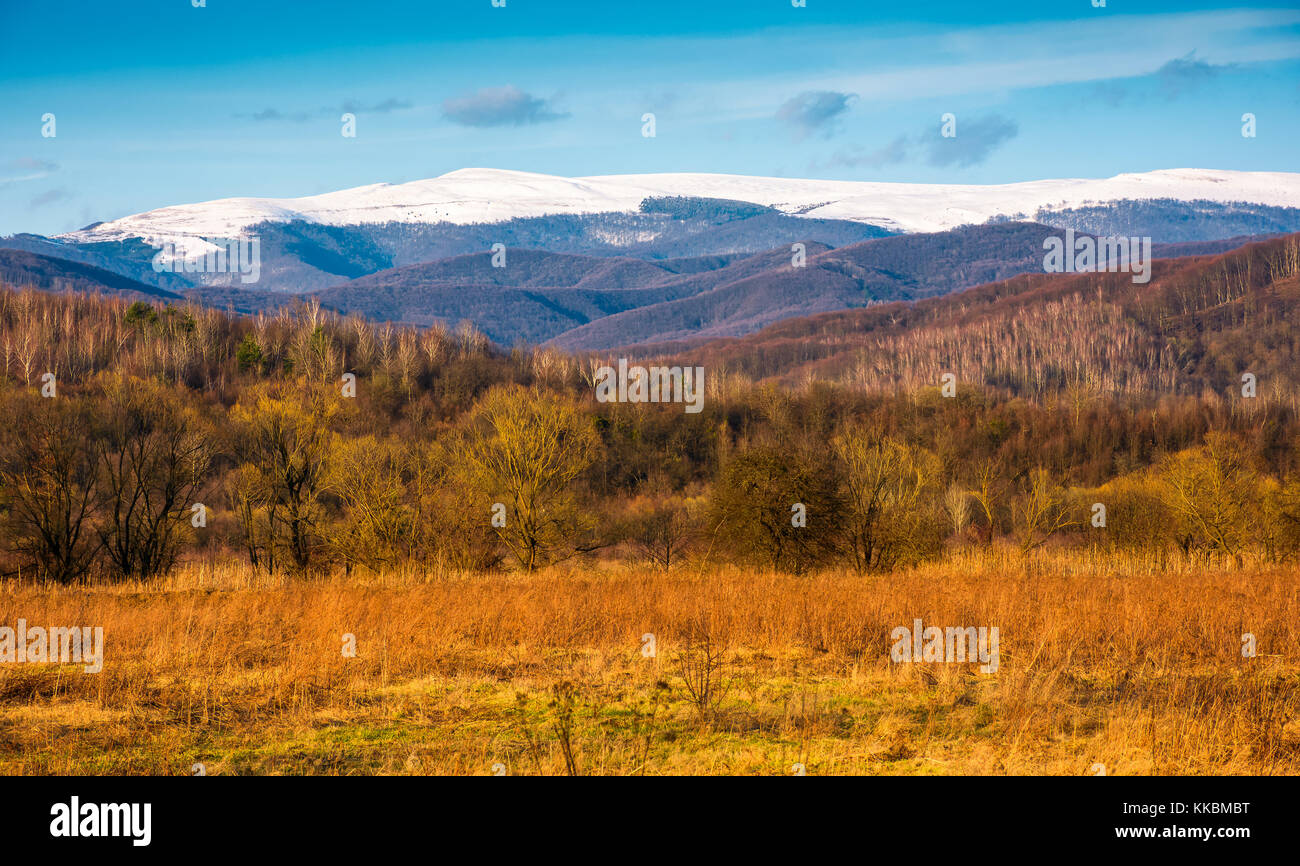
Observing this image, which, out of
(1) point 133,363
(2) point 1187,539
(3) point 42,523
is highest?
(1) point 133,363

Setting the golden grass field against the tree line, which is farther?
the tree line

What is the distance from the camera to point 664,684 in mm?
12422

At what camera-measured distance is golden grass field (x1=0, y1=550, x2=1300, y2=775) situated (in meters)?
9.25

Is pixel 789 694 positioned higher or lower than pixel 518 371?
lower

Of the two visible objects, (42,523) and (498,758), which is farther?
(42,523)

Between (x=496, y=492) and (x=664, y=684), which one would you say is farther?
(x=496, y=492)

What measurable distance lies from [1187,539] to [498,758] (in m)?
52.0

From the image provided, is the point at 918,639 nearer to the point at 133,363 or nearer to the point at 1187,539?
the point at 1187,539

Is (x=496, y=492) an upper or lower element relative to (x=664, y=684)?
upper

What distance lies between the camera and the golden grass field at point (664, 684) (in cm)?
925

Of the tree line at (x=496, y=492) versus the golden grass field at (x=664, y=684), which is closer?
the golden grass field at (x=664, y=684)

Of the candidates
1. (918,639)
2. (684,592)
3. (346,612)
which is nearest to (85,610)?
(346,612)

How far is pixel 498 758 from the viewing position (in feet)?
29.8
